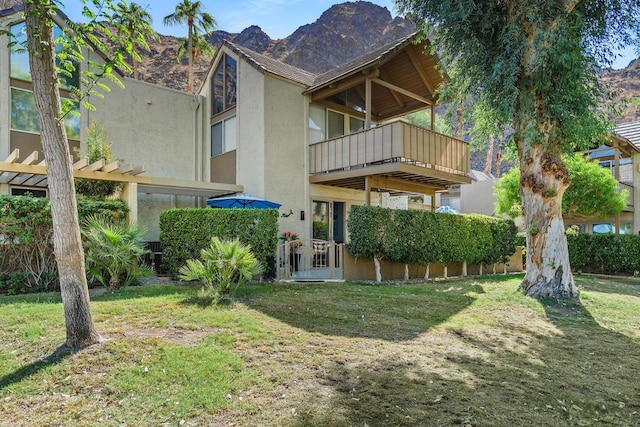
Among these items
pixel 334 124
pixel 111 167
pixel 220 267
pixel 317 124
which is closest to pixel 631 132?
pixel 334 124

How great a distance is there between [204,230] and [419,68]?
10139 millimetres

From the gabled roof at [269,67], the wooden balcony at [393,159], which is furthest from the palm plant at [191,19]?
the wooden balcony at [393,159]

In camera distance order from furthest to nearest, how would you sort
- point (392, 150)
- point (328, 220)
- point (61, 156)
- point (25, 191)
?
point (328, 220)
point (25, 191)
point (392, 150)
point (61, 156)

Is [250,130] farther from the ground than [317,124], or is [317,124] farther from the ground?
[317,124]

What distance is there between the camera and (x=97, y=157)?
1282cm

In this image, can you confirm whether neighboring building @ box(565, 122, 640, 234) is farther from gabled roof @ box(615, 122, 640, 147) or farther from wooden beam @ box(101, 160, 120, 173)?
wooden beam @ box(101, 160, 120, 173)

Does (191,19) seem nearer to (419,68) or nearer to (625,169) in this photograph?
(419,68)

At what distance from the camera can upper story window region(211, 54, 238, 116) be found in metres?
15.5

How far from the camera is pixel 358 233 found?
10.8 meters

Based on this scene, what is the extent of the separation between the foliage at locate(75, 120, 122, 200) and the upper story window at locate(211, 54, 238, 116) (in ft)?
14.3

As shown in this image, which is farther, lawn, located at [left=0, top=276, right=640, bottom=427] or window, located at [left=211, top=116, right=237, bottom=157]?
window, located at [left=211, top=116, right=237, bottom=157]

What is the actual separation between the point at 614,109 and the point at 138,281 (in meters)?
12.1

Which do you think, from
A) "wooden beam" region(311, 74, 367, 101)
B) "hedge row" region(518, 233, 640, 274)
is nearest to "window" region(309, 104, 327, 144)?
"wooden beam" region(311, 74, 367, 101)

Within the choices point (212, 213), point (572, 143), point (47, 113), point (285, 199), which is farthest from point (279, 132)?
point (47, 113)
